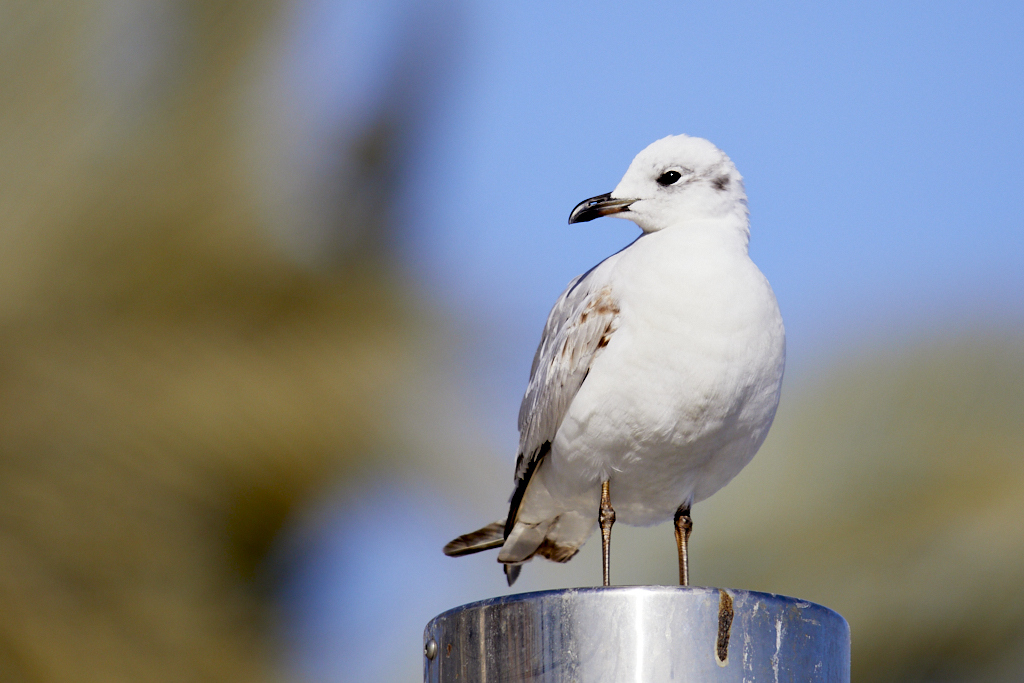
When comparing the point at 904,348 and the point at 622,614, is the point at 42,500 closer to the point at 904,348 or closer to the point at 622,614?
the point at 622,614

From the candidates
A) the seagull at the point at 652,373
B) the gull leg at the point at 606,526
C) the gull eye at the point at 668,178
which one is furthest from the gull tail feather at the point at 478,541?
the gull eye at the point at 668,178

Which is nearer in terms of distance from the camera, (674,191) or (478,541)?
(674,191)

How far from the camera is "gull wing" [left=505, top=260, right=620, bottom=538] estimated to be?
9.89 feet

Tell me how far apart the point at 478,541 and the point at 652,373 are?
2.94 feet

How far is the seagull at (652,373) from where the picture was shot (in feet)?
9.05

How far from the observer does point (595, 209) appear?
320 cm

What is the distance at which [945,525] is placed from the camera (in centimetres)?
638

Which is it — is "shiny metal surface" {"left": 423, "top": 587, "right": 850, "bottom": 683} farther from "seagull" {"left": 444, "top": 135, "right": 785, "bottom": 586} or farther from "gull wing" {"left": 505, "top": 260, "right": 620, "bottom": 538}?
"gull wing" {"left": 505, "top": 260, "right": 620, "bottom": 538}

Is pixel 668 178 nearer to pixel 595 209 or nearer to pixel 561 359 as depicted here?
pixel 595 209

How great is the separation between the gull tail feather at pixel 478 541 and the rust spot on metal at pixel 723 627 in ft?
5.16

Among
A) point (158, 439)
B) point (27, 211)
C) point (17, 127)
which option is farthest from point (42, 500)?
point (17, 127)

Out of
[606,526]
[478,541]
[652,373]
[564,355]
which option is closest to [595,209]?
[564,355]

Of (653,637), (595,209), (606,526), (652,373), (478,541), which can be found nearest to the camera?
(653,637)

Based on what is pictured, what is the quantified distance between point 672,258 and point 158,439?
329 cm
